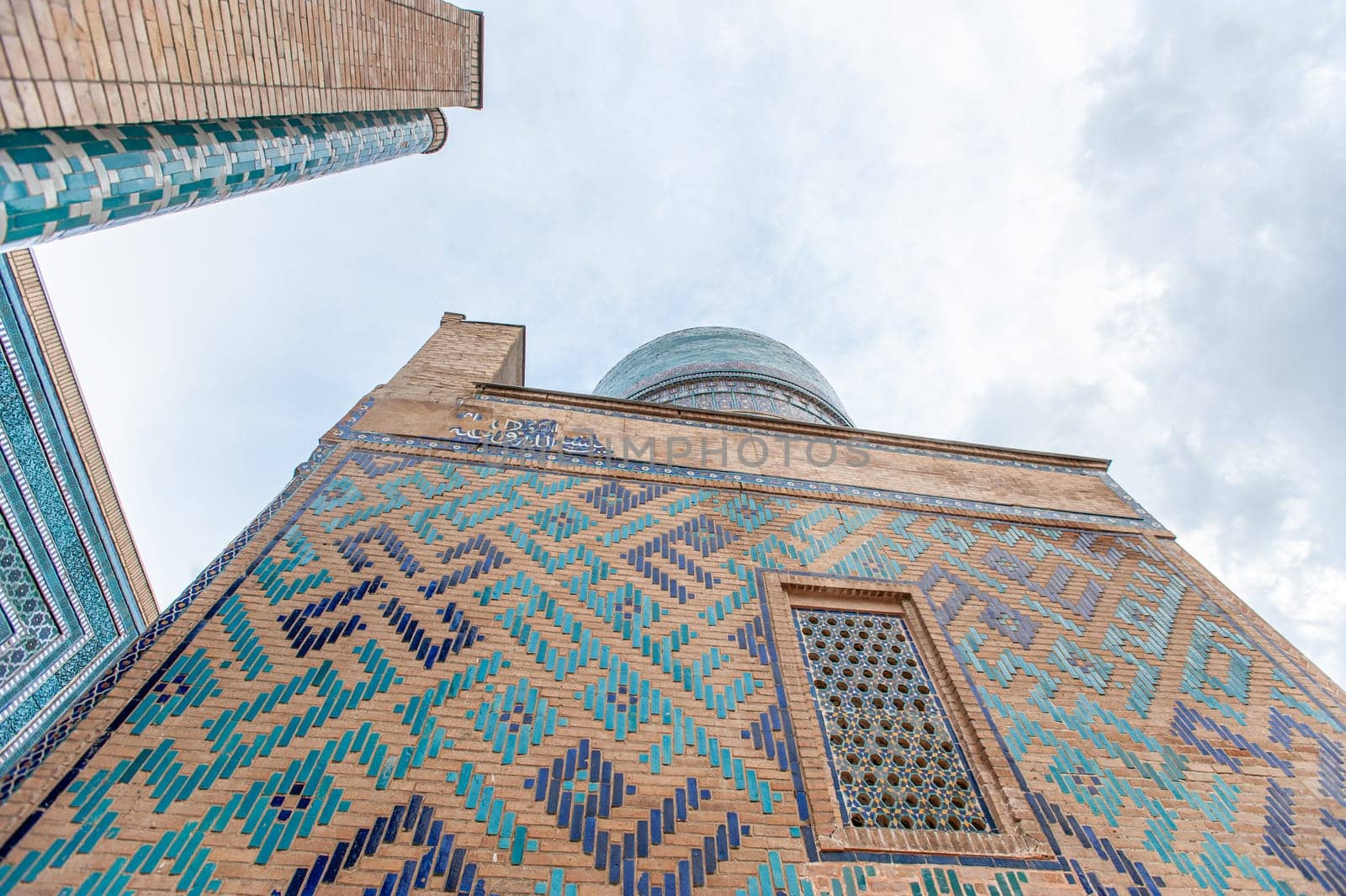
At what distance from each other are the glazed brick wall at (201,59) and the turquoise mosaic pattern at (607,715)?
69.2 inches

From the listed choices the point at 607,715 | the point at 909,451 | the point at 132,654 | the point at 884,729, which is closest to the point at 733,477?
the point at 909,451

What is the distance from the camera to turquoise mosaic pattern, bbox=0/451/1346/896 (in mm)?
2004

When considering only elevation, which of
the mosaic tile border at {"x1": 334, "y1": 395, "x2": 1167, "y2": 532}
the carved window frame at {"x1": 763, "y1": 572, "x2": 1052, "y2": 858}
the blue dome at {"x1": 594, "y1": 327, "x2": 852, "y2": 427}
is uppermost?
the blue dome at {"x1": 594, "y1": 327, "x2": 852, "y2": 427}

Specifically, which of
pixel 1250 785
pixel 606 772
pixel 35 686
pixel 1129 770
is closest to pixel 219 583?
pixel 606 772

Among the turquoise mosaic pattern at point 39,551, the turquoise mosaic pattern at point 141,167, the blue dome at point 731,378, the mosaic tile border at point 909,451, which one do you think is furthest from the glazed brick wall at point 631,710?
the blue dome at point 731,378

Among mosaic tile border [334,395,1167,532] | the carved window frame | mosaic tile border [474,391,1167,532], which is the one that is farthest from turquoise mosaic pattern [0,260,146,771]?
the carved window frame

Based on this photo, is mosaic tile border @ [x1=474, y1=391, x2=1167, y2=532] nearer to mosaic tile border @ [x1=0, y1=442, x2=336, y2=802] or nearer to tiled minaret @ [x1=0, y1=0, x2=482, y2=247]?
mosaic tile border @ [x1=0, y1=442, x2=336, y2=802]

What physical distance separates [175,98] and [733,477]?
2994 mm

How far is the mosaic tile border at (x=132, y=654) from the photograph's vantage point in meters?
1.98

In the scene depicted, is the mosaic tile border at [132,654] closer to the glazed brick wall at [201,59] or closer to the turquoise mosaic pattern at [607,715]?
the turquoise mosaic pattern at [607,715]

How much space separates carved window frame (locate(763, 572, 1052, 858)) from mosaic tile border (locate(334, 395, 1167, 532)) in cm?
78

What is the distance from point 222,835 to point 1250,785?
12.4 feet

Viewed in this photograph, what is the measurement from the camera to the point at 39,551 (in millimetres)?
4477

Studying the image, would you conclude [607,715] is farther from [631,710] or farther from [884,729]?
[884,729]
